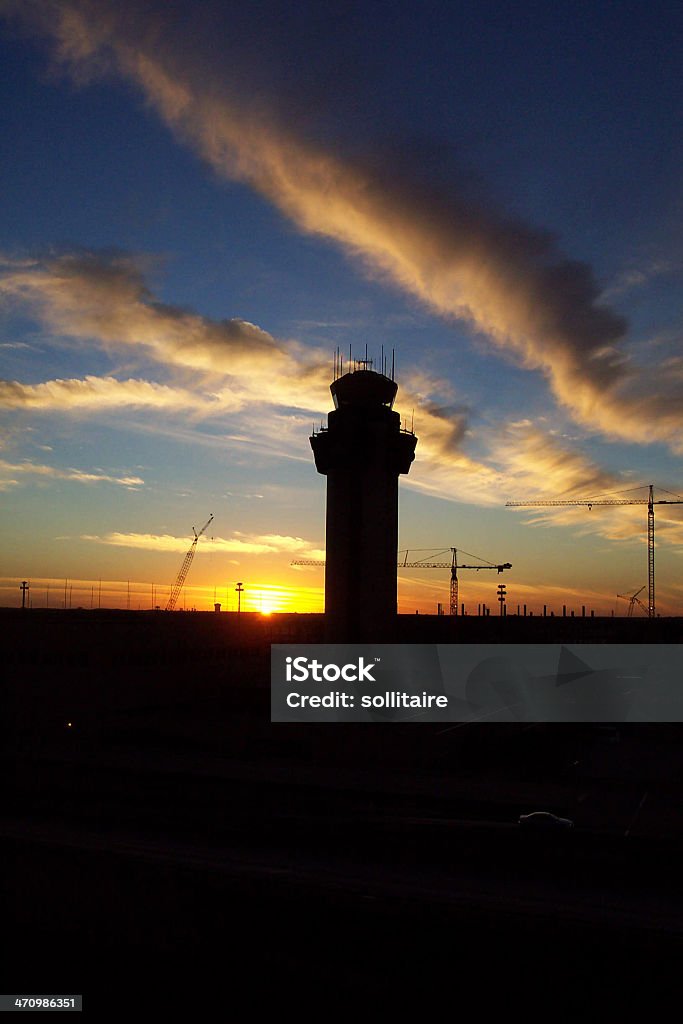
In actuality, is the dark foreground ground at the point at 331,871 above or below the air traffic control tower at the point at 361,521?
below

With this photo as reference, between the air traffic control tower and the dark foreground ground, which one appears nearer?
the dark foreground ground

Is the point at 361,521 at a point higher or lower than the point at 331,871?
→ higher

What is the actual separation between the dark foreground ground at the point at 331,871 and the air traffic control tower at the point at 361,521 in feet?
28.7

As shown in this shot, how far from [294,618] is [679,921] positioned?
147846mm

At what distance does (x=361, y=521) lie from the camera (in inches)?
1781

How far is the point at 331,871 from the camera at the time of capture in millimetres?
17844

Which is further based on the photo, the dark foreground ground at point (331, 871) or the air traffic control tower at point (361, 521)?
the air traffic control tower at point (361, 521)

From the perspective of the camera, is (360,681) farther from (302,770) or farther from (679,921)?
(679,921)

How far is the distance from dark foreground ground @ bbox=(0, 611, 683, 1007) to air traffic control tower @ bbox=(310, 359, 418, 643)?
8.74 meters

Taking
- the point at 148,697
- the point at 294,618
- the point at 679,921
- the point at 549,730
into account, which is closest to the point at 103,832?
the point at 679,921

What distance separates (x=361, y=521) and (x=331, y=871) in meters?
28.7

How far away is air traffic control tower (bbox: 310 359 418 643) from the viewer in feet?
148

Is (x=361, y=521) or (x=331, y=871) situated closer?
(x=331, y=871)

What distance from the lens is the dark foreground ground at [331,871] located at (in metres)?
12.3
